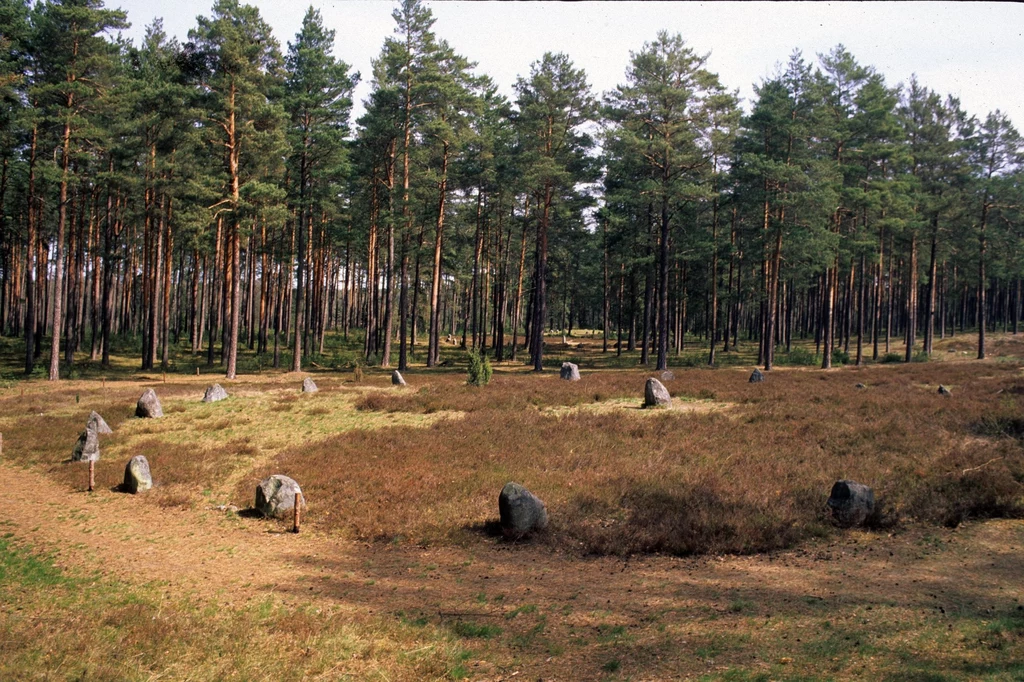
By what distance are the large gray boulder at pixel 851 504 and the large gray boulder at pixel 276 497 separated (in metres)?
11.7

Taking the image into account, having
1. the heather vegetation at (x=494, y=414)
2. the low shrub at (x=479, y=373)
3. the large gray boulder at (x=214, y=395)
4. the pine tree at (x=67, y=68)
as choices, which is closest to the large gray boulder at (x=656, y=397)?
the heather vegetation at (x=494, y=414)

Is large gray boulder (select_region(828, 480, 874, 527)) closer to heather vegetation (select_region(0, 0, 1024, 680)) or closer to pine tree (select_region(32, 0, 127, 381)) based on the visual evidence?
heather vegetation (select_region(0, 0, 1024, 680))

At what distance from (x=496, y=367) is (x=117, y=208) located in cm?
3029

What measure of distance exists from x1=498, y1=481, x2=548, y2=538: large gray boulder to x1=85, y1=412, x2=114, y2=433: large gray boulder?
44.4 ft

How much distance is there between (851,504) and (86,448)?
795 inches

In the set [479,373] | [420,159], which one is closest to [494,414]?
[479,373]

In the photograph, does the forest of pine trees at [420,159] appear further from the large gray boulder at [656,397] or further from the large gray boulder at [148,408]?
the large gray boulder at [656,397]

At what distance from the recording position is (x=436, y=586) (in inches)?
402

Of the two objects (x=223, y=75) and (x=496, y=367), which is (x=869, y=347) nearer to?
(x=496, y=367)

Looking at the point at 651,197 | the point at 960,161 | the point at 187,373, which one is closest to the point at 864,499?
the point at 651,197

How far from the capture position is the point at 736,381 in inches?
1257

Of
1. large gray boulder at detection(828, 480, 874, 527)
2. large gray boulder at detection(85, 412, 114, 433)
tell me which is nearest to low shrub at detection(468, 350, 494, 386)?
large gray boulder at detection(85, 412, 114, 433)

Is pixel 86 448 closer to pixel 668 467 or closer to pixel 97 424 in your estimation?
pixel 97 424

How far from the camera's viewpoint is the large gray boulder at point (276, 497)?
552 inches
